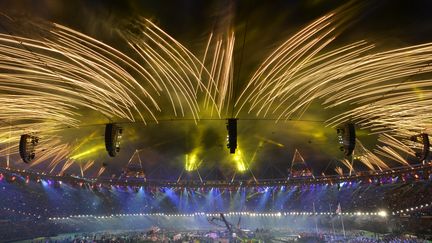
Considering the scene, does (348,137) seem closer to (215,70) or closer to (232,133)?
(232,133)

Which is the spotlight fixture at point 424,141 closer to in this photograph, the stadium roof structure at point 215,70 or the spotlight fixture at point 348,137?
the stadium roof structure at point 215,70

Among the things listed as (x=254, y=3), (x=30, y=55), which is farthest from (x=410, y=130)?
(x=30, y=55)

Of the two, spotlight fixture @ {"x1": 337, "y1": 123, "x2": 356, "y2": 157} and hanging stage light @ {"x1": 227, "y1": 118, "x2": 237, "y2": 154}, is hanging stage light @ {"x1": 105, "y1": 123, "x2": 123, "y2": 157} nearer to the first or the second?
hanging stage light @ {"x1": 227, "y1": 118, "x2": 237, "y2": 154}

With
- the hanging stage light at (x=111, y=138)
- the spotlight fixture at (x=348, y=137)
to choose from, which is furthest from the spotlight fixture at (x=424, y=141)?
the hanging stage light at (x=111, y=138)

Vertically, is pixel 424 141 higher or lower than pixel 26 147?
higher

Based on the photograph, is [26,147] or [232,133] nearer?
[232,133]

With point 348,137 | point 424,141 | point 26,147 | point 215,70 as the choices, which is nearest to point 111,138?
point 26,147

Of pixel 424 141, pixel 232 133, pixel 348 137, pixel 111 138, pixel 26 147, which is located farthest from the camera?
pixel 424 141

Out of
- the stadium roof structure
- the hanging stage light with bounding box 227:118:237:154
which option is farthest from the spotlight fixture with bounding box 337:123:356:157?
the hanging stage light with bounding box 227:118:237:154
